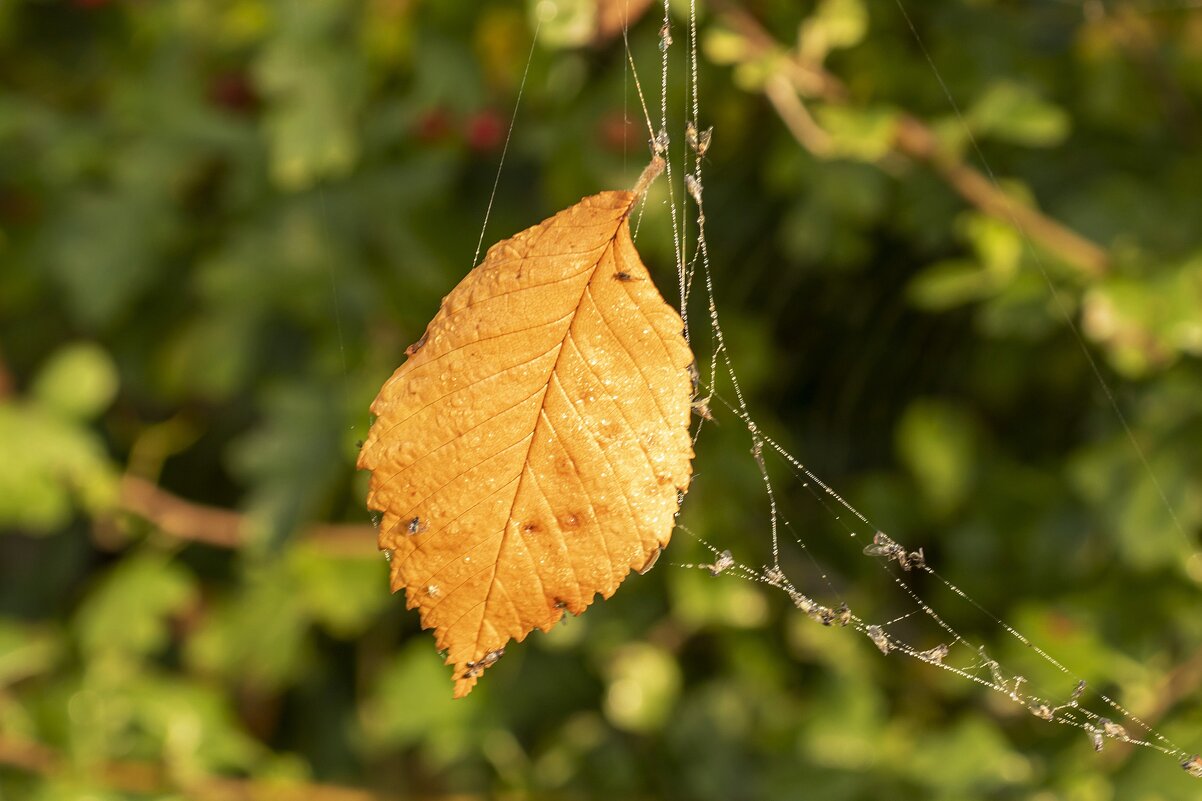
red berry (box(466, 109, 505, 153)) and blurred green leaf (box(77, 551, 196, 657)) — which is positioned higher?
red berry (box(466, 109, 505, 153))

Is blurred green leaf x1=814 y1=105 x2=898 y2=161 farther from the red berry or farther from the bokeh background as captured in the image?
the red berry

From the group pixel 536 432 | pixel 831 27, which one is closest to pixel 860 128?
pixel 831 27

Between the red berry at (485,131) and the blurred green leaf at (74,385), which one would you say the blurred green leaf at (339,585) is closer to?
the blurred green leaf at (74,385)

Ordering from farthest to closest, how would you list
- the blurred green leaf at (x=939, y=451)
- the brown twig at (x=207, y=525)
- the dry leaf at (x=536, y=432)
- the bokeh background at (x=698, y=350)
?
the brown twig at (x=207, y=525), the blurred green leaf at (x=939, y=451), the bokeh background at (x=698, y=350), the dry leaf at (x=536, y=432)

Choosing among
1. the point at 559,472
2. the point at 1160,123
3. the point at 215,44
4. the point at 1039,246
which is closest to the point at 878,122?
the point at 1039,246

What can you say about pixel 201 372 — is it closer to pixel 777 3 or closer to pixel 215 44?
pixel 215 44

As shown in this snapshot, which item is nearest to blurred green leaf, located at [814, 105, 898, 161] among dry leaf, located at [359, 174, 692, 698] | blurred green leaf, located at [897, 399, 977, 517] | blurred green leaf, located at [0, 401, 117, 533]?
blurred green leaf, located at [897, 399, 977, 517]

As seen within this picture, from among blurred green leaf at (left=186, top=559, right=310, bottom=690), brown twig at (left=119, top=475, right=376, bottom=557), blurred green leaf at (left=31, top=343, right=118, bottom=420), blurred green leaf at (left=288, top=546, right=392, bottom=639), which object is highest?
blurred green leaf at (left=31, top=343, right=118, bottom=420)

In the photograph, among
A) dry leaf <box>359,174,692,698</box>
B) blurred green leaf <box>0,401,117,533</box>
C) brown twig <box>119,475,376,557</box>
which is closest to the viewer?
dry leaf <box>359,174,692,698</box>

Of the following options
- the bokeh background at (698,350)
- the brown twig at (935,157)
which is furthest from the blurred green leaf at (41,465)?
the brown twig at (935,157)
